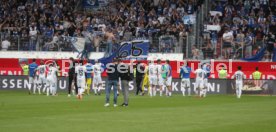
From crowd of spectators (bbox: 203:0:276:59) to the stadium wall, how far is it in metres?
1.89

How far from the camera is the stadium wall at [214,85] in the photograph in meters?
49.6

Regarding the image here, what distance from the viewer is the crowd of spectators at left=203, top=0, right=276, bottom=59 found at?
49.4 m

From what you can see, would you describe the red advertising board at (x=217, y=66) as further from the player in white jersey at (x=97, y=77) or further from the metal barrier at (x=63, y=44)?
the player in white jersey at (x=97, y=77)

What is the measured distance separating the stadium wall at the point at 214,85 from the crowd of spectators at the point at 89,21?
2.38 metres

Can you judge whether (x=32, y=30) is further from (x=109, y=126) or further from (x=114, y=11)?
(x=109, y=126)

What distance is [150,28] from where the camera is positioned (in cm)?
5341

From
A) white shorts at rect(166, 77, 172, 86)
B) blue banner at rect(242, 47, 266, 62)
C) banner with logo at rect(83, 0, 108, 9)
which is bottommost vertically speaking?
white shorts at rect(166, 77, 172, 86)

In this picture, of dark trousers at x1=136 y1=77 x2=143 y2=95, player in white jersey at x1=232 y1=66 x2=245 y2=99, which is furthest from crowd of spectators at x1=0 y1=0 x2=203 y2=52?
player in white jersey at x1=232 y1=66 x2=245 y2=99

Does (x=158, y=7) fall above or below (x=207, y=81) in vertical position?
above

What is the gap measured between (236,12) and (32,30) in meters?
15.2

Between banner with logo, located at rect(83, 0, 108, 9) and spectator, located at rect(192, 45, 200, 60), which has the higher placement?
banner with logo, located at rect(83, 0, 108, 9)

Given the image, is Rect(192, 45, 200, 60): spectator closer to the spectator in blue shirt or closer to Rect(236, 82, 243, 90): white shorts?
Rect(236, 82, 243, 90): white shorts

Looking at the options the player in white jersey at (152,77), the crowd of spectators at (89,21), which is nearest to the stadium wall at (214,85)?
the crowd of spectators at (89,21)

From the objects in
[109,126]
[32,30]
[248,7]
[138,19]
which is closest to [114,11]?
[138,19]
